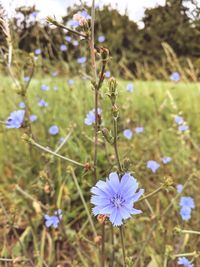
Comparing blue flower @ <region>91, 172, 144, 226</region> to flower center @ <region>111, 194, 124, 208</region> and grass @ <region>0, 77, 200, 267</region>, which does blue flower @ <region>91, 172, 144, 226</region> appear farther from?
grass @ <region>0, 77, 200, 267</region>

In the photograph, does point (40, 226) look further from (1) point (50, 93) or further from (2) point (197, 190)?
(1) point (50, 93)

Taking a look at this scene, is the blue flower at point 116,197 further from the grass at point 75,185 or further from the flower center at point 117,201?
the grass at point 75,185

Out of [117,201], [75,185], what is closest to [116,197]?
[117,201]

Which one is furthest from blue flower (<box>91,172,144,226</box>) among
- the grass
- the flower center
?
the grass

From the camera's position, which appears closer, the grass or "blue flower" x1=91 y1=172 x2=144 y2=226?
"blue flower" x1=91 y1=172 x2=144 y2=226

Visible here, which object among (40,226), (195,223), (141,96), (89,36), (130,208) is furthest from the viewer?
(141,96)

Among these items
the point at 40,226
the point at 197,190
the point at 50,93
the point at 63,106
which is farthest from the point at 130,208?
the point at 50,93
